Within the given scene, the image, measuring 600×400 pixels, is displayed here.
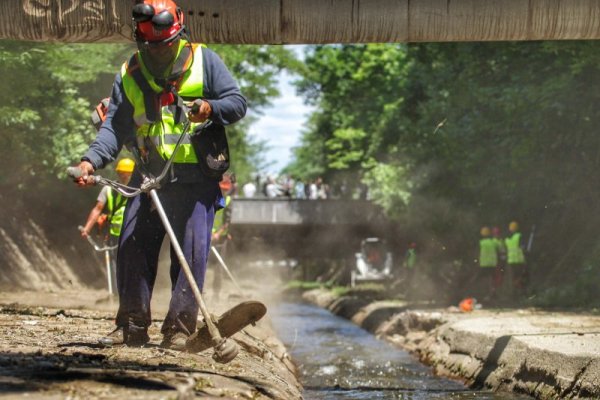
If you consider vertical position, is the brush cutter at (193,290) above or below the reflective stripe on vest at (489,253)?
above

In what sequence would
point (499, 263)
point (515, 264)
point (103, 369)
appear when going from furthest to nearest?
point (499, 263)
point (515, 264)
point (103, 369)

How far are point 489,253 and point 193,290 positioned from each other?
21.7m

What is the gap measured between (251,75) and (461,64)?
41.5 feet

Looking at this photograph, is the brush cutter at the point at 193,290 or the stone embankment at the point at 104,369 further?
the brush cutter at the point at 193,290

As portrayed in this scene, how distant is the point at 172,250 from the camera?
777 cm

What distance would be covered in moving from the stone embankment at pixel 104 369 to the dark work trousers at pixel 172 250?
0.92ft

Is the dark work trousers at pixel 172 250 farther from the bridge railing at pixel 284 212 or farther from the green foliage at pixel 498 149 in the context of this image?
the bridge railing at pixel 284 212

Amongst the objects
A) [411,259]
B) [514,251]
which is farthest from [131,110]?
[411,259]

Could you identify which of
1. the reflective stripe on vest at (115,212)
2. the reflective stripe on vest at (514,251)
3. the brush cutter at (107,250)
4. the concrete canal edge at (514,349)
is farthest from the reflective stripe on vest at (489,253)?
the reflective stripe on vest at (115,212)

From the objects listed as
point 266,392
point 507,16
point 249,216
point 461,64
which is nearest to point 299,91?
point 249,216

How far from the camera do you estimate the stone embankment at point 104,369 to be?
16.9 ft

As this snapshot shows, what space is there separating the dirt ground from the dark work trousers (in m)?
0.27

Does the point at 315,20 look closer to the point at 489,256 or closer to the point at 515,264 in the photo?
the point at 515,264

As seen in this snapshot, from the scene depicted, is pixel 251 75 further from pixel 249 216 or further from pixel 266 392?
pixel 266 392
